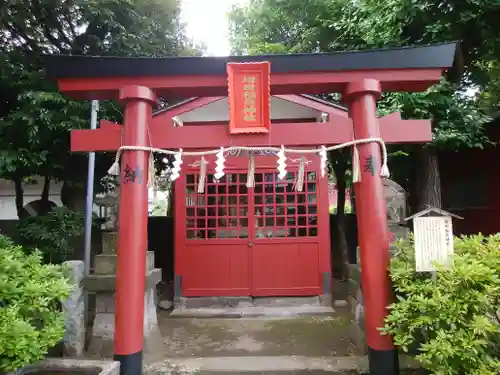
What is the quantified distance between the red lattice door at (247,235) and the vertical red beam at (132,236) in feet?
11.2

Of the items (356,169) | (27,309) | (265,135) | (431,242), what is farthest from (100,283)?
(431,242)

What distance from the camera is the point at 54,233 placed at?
8.10 metres

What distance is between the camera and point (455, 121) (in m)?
7.95

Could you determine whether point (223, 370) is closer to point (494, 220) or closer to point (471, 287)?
point (471, 287)

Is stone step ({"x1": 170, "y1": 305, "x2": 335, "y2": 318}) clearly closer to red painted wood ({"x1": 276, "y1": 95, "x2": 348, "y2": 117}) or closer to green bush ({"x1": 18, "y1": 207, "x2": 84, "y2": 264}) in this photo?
green bush ({"x1": 18, "y1": 207, "x2": 84, "y2": 264})

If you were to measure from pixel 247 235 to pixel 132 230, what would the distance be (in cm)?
378

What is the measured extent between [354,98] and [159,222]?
821 cm

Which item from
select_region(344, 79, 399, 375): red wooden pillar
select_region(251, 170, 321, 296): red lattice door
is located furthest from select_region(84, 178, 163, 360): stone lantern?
select_region(344, 79, 399, 375): red wooden pillar

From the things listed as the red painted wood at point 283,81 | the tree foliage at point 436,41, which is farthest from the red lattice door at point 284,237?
the red painted wood at point 283,81

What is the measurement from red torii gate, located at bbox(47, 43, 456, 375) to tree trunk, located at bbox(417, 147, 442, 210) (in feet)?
15.3

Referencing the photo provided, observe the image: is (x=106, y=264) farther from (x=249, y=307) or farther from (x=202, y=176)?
(x=249, y=307)

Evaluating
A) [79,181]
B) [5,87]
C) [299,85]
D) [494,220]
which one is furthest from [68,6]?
[494,220]

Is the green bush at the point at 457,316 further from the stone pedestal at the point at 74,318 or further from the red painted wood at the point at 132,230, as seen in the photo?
the stone pedestal at the point at 74,318

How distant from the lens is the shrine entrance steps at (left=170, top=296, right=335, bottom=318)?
743 centimetres
